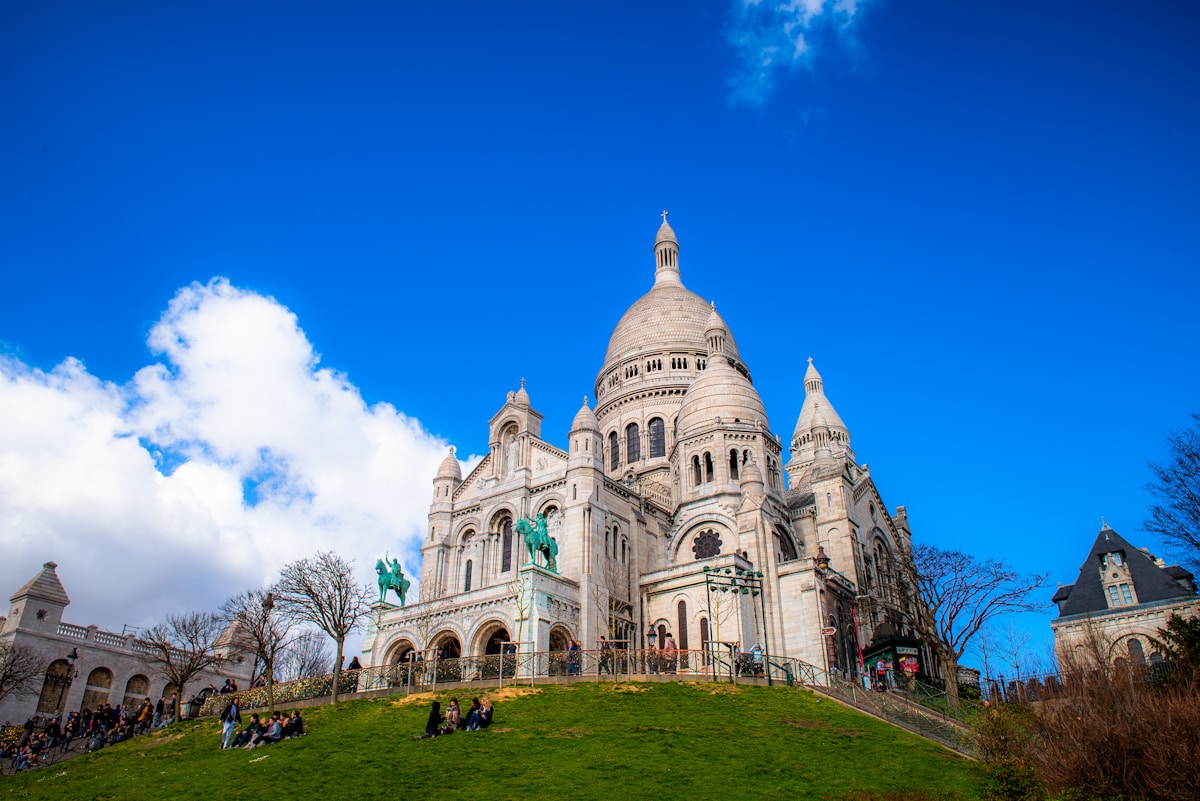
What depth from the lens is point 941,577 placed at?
1766 inches

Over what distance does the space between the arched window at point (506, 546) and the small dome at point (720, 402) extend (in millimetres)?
13449

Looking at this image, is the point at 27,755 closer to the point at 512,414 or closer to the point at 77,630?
the point at 77,630

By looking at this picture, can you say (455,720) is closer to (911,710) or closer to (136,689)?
(911,710)

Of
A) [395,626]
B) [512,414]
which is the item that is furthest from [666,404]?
[395,626]

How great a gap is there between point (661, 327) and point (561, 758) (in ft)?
172

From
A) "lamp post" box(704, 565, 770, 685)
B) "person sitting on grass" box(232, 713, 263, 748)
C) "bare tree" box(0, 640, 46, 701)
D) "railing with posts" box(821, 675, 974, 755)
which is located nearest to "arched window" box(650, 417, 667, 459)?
"lamp post" box(704, 565, 770, 685)

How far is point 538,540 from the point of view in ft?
139

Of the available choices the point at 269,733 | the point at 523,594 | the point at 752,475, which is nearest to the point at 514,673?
the point at 523,594

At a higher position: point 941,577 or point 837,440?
point 837,440

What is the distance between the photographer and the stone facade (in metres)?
44.2

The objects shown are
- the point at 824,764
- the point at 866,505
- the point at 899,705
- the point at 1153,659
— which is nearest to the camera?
the point at 824,764

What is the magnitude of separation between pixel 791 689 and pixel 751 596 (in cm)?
1128

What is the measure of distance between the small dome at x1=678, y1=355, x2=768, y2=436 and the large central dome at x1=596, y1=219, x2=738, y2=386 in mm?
11468

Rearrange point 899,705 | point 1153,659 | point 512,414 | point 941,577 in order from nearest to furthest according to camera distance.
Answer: point 899,705 < point 941,577 < point 1153,659 < point 512,414
